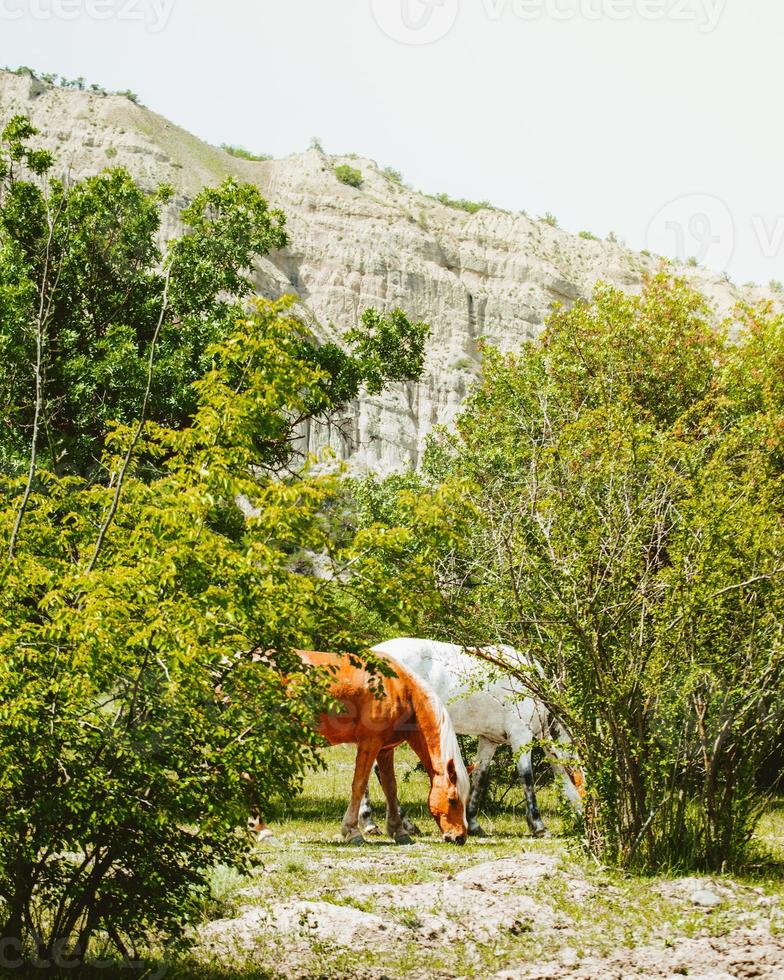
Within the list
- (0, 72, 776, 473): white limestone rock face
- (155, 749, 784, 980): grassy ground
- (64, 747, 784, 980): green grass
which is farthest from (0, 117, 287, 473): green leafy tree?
(0, 72, 776, 473): white limestone rock face

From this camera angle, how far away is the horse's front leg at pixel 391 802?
11909 mm

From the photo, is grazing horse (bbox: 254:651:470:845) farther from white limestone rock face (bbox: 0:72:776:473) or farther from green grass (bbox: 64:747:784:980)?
white limestone rock face (bbox: 0:72:776:473)

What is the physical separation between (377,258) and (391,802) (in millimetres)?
58237

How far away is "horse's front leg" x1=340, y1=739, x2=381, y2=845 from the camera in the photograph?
1162 centimetres

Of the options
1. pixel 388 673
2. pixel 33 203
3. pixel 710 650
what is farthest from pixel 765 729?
pixel 33 203

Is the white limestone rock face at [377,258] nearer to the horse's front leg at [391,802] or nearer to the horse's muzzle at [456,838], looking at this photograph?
the horse's front leg at [391,802]

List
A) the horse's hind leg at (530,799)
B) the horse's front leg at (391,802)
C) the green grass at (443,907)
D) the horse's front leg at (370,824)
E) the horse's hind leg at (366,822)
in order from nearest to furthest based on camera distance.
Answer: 1. the green grass at (443,907)
2. the horse's front leg at (391,802)
3. the horse's front leg at (370,824)
4. the horse's hind leg at (366,822)
5. the horse's hind leg at (530,799)

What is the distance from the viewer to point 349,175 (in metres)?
81.5

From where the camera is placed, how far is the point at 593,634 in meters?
8.98

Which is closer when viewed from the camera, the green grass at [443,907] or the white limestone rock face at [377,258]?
the green grass at [443,907]

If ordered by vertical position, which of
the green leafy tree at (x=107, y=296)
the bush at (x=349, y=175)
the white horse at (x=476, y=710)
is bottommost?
the white horse at (x=476, y=710)

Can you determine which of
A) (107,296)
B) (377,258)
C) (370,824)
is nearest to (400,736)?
(370,824)

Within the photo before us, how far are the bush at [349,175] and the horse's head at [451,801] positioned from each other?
7482cm

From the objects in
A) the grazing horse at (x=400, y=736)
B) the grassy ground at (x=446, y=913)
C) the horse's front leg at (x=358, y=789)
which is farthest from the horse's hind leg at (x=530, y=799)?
the grassy ground at (x=446, y=913)
